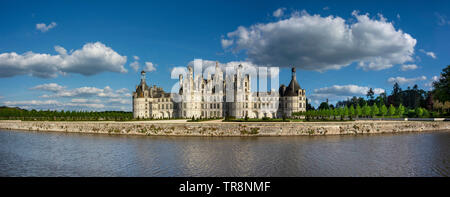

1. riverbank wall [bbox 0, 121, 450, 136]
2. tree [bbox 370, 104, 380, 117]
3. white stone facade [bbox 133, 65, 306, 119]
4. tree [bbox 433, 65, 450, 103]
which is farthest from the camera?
tree [bbox 370, 104, 380, 117]

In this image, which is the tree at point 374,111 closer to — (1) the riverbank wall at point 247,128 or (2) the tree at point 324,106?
(1) the riverbank wall at point 247,128

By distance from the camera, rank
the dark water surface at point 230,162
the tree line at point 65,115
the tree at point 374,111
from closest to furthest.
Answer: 1. the dark water surface at point 230,162
2. the tree line at point 65,115
3. the tree at point 374,111

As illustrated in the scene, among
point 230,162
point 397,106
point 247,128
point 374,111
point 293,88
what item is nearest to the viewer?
point 230,162

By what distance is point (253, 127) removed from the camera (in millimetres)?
38406

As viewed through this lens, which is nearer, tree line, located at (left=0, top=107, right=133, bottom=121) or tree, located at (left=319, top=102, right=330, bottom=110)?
tree line, located at (left=0, top=107, right=133, bottom=121)

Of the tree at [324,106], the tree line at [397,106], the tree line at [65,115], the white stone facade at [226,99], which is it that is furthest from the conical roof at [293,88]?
the tree line at [65,115]

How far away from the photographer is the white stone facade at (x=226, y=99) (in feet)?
231

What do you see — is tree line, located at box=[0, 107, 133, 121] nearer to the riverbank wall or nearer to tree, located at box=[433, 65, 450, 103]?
the riverbank wall

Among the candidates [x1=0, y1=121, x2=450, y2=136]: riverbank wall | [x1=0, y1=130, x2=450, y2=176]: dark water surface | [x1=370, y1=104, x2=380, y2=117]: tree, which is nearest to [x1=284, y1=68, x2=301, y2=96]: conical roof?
[x1=370, y1=104, x2=380, y2=117]: tree

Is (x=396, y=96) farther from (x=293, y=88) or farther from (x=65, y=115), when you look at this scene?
(x=65, y=115)

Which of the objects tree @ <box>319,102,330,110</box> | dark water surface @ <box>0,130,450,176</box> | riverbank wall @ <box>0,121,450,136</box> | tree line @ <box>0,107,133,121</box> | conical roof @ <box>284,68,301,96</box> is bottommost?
dark water surface @ <box>0,130,450,176</box>

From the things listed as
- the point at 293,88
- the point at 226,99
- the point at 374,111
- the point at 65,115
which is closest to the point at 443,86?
the point at 374,111

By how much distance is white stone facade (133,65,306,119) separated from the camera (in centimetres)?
7038

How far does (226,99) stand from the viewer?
7250 cm
